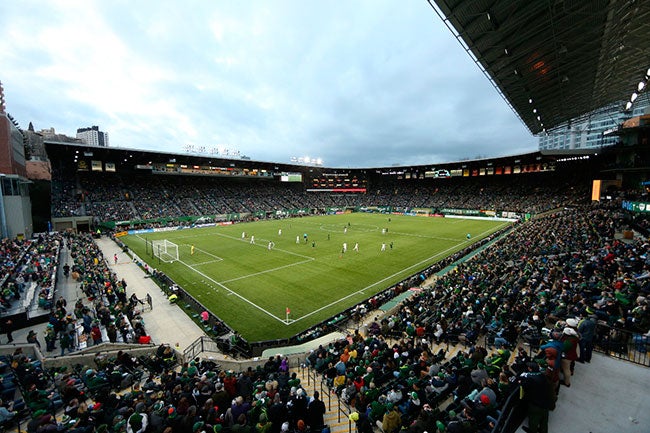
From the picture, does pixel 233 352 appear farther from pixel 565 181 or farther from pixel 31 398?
pixel 565 181

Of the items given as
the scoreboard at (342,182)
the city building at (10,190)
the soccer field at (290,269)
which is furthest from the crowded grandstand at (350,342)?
the scoreboard at (342,182)

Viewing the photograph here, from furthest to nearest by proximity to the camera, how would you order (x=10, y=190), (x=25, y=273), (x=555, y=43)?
(x=10, y=190)
(x=25, y=273)
(x=555, y=43)

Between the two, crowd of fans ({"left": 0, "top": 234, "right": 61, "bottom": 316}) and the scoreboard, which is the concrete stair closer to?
crowd of fans ({"left": 0, "top": 234, "right": 61, "bottom": 316})

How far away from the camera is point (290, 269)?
2727 cm

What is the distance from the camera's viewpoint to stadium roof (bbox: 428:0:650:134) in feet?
46.7

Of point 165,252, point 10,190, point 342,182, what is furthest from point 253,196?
point 10,190

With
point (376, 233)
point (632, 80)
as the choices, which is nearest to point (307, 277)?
point (376, 233)

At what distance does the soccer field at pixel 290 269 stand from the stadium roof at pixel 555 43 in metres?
17.0

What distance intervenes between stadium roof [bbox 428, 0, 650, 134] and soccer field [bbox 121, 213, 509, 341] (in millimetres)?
16991

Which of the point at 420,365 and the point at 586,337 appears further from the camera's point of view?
the point at 420,365

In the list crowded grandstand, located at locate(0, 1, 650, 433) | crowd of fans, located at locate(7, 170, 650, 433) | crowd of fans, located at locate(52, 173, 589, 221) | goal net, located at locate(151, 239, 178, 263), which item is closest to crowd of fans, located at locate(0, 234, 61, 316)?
crowded grandstand, located at locate(0, 1, 650, 433)

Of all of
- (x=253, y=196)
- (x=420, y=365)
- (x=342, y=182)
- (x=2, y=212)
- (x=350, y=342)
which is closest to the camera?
(x=420, y=365)

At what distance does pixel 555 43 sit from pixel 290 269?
24.5 m

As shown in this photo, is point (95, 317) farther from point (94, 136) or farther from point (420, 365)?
point (94, 136)
